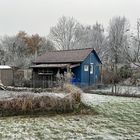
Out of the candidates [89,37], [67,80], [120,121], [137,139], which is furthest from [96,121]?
[89,37]

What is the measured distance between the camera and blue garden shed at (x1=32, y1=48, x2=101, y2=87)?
86.4 feet

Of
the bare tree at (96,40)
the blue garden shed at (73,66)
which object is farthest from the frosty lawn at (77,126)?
the bare tree at (96,40)

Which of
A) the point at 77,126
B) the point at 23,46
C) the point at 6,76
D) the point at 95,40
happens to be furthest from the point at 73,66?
the point at 23,46

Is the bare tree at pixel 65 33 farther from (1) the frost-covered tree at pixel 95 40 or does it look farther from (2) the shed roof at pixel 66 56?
(2) the shed roof at pixel 66 56

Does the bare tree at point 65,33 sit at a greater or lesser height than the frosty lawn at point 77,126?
greater

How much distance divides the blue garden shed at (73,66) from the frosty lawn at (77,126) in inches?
544

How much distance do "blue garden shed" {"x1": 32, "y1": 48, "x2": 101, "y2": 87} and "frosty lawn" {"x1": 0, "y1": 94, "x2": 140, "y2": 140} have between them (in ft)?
45.4

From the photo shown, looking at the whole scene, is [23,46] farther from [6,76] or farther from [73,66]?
[73,66]

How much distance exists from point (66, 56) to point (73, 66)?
279cm

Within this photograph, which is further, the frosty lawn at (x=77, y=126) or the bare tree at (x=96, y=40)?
the bare tree at (x=96, y=40)

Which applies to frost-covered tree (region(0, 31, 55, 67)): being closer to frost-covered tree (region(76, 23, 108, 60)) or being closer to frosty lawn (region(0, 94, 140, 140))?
frost-covered tree (region(76, 23, 108, 60))

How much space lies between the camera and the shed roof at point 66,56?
27027 millimetres

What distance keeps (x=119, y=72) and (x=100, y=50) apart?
20.9 m

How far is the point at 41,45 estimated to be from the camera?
179ft
